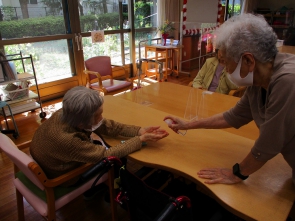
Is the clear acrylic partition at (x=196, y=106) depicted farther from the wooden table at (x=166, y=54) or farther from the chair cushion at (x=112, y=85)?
the wooden table at (x=166, y=54)

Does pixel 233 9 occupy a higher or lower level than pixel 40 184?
higher

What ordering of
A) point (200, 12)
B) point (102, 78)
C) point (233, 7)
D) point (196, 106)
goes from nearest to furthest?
point (196, 106), point (102, 78), point (200, 12), point (233, 7)

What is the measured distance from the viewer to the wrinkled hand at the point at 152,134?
1.31 m

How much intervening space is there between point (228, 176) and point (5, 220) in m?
1.62

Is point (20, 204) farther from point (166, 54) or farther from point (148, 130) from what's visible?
point (166, 54)

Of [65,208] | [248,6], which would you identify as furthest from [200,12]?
[65,208]

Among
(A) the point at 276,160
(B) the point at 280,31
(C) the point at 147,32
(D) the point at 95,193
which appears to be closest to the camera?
(A) the point at 276,160

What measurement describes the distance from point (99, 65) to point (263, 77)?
10.3 ft

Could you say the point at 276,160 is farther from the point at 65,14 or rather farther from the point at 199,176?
the point at 65,14

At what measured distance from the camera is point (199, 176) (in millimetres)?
1057

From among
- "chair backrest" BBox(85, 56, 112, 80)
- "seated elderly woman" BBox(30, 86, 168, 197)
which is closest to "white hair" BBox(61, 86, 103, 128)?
"seated elderly woman" BBox(30, 86, 168, 197)

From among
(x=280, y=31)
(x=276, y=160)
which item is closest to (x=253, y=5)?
(x=280, y=31)

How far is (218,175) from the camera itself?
1040 mm

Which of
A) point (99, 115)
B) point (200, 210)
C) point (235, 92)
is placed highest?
point (99, 115)
